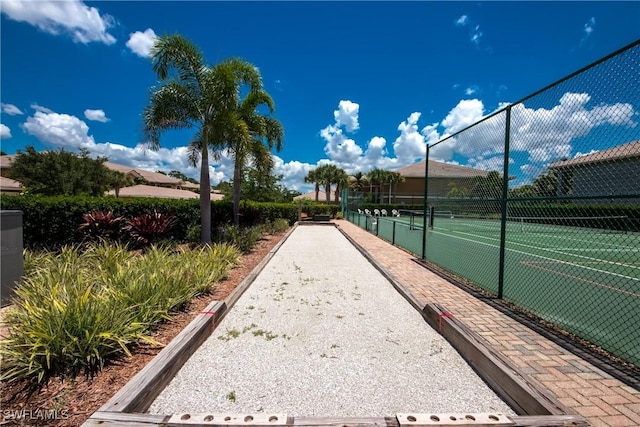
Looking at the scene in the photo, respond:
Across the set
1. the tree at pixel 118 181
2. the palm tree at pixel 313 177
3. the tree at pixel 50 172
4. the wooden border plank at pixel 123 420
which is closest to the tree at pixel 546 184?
the wooden border plank at pixel 123 420

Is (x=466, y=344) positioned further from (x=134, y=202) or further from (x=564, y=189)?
(x=134, y=202)

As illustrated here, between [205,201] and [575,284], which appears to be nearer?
[575,284]

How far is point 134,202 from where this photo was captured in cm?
1060

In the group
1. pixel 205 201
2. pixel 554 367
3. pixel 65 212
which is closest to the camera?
pixel 554 367

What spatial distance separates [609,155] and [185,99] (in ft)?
34.1

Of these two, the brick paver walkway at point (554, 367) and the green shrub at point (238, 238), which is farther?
the green shrub at point (238, 238)

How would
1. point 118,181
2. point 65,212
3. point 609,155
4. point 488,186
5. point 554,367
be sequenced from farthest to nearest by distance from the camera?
1. point 118,181
2. point 65,212
3. point 488,186
4. point 609,155
5. point 554,367

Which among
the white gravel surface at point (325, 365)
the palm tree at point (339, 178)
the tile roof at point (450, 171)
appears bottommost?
the white gravel surface at point (325, 365)

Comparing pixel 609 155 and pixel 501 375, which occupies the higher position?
pixel 609 155

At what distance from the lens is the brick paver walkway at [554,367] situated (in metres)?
2.46

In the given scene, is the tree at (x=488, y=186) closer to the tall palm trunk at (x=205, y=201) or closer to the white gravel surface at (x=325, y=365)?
the white gravel surface at (x=325, y=365)

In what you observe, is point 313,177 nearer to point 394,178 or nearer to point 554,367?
point 394,178

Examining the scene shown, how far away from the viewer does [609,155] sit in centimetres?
353

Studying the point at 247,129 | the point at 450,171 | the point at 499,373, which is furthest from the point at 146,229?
the point at 499,373
